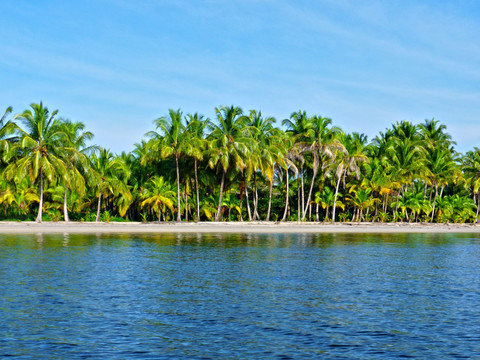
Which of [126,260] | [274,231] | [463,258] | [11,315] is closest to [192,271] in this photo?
[126,260]

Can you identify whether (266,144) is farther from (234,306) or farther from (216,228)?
(234,306)

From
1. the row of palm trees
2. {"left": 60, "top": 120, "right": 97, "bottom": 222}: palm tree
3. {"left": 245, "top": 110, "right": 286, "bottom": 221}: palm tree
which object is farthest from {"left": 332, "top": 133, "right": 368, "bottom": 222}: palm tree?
{"left": 60, "top": 120, "right": 97, "bottom": 222}: palm tree

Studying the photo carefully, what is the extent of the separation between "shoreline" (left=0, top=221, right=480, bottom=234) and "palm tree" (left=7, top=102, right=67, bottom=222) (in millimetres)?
3419

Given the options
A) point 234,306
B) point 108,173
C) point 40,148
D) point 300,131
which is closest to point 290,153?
point 300,131

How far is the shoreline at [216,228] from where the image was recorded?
42719mm

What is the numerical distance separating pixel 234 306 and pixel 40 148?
34.3 meters

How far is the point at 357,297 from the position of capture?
15.5 m

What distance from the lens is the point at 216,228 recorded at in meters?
47.5

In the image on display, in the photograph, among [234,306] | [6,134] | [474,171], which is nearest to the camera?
[234,306]

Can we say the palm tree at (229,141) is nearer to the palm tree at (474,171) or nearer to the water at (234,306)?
the water at (234,306)

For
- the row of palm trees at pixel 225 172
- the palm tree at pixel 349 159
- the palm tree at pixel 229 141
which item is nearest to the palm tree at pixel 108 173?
the row of palm trees at pixel 225 172

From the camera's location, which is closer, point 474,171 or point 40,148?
point 40,148

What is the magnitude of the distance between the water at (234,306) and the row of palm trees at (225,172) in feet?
70.0

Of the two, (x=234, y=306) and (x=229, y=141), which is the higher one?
(x=229, y=141)
